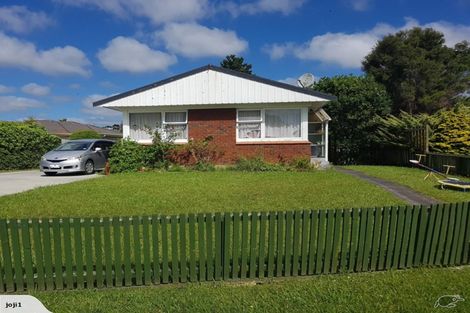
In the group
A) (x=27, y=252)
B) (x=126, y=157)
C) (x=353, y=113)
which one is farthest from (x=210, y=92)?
(x=27, y=252)

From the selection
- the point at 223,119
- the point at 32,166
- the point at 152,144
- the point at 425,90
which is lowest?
the point at 32,166

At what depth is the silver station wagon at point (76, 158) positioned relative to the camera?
1576 centimetres

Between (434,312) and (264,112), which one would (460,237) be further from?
(264,112)

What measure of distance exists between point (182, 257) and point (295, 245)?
1447 millimetres

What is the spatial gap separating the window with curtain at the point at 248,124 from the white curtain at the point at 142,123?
3.71 m

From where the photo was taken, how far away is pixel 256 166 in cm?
1520

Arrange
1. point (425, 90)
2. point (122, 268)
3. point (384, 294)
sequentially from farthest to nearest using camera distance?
point (425, 90) < point (122, 268) < point (384, 294)

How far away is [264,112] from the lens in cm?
1655

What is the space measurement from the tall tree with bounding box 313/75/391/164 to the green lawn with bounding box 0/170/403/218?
39.3ft

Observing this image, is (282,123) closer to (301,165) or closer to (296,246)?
(301,165)

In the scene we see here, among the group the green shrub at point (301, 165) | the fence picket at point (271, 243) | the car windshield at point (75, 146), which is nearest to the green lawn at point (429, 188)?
the green shrub at point (301, 165)

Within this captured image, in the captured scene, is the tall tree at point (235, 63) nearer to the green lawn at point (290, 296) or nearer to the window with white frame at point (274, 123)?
the window with white frame at point (274, 123)

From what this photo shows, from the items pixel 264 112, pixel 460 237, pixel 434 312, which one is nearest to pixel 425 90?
pixel 264 112

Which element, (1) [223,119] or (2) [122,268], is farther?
(1) [223,119]
